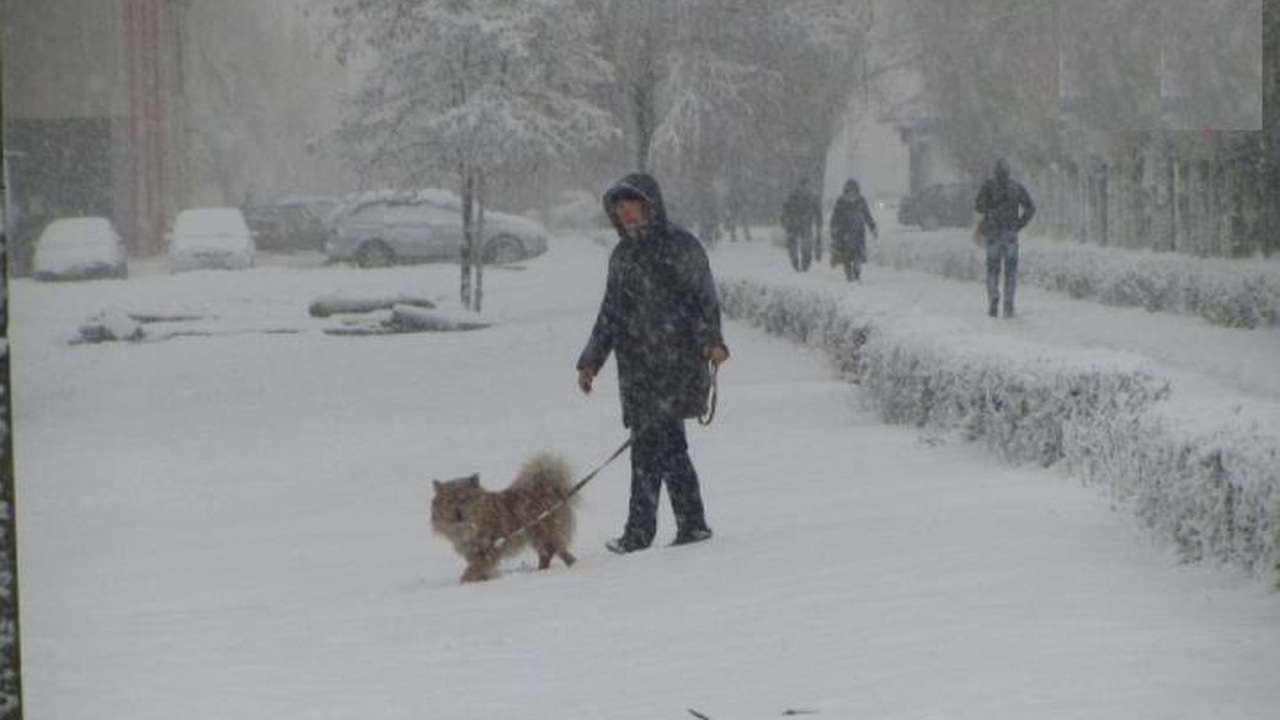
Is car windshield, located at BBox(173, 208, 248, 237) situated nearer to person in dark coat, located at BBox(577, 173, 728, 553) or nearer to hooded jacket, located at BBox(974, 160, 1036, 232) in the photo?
hooded jacket, located at BBox(974, 160, 1036, 232)

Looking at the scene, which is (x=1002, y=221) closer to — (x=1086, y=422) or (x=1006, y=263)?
(x=1006, y=263)

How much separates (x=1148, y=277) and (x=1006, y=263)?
8.48ft

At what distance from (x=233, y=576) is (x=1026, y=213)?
15.2 m

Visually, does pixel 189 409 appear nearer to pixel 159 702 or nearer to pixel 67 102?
pixel 159 702

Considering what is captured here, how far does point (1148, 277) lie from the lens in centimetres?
2634

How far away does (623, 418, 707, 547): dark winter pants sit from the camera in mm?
9727

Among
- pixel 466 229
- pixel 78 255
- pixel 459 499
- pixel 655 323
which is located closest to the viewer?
pixel 459 499

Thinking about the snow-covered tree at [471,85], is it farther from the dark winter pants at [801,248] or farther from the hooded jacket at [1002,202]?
the hooded jacket at [1002,202]

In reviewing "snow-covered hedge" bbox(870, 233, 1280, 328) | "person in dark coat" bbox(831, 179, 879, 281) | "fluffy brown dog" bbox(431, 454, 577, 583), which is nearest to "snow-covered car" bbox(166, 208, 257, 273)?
"snow-covered hedge" bbox(870, 233, 1280, 328)

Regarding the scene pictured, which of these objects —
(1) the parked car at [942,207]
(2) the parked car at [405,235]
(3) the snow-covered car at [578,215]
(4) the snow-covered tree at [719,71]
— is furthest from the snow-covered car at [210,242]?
(3) the snow-covered car at [578,215]

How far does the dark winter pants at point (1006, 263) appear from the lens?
2467 centimetres

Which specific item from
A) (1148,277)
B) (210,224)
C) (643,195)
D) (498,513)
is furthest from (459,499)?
(210,224)

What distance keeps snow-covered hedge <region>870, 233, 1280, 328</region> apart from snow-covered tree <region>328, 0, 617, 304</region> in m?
7.06

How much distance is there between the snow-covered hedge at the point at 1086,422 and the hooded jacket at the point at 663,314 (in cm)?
194
